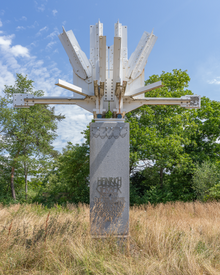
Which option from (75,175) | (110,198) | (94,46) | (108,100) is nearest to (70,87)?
(108,100)

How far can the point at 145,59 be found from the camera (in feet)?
16.9

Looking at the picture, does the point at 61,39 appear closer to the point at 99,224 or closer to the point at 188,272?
the point at 99,224

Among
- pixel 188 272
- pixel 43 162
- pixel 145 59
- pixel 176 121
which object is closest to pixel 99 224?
pixel 188 272

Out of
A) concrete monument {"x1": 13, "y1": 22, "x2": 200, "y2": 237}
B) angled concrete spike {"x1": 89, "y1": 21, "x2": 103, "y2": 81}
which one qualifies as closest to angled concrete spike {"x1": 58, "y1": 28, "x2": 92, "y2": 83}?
concrete monument {"x1": 13, "y1": 22, "x2": 200, "y2": 237}

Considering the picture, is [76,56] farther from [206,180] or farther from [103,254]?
[206,180]

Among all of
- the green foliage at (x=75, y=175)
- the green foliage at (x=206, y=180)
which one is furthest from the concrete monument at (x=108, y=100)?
the green foliage at (x=75, y=175)

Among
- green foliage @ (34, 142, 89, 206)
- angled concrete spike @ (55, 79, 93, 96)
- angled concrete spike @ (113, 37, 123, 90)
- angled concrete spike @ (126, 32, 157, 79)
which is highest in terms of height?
angled concrete spike @ (126, 32, 157, 79)

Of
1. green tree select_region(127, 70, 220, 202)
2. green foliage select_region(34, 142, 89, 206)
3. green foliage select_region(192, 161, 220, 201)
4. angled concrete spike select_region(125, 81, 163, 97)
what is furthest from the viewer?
green foliage select_region(34, 142, 89, 206)

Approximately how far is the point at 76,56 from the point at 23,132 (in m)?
14.0

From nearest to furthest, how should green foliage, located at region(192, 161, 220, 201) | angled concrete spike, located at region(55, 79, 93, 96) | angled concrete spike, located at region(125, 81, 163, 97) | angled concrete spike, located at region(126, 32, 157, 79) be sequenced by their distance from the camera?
angled concrete spike, located at region(55, 79, 93, 96) < angled concrete spike, located at region(125, 81, 163, 97) < angled concrete spike, located at region(126, 32, 157, 79) < green foliage, located at region(192, 161, 220, 201)

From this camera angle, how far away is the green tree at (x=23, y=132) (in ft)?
54.9

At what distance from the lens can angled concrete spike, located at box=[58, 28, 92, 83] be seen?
4.96 meters

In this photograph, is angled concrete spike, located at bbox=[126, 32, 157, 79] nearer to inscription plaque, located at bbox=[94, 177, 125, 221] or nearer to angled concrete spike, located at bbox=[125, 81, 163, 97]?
angled concrete spike, located at bbox=[125, 81, 163, 97]

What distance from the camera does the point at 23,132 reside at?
17.4 m
